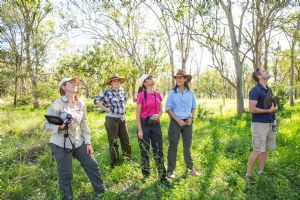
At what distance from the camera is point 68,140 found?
16.1 ft

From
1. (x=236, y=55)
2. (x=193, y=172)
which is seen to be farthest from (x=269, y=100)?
(x=236, y=55)

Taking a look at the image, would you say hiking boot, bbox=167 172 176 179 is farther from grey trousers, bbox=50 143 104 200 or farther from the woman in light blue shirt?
grey trousers, bbox=50 143 104 200

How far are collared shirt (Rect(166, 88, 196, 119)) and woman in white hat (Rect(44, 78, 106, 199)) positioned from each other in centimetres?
192

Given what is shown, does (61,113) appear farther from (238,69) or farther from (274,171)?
(238,69)

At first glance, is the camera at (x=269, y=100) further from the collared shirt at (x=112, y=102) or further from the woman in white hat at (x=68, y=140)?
the woman in white hat at (x=68, y=140)

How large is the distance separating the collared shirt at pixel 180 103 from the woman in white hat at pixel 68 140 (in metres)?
1.92

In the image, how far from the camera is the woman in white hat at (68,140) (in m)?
4.83

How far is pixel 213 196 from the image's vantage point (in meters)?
5.29

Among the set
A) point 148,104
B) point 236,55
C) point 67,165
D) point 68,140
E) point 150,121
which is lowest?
point 67,165

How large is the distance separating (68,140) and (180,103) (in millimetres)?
2444

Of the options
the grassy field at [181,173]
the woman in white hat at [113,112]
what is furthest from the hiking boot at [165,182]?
the woman in white hat at [113,112]

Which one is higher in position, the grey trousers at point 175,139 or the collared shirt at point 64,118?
the collared shirt at point 64,118

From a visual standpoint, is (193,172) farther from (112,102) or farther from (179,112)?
(112,102)

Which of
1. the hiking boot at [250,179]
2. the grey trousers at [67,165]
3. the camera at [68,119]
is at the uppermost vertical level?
the camera at [68,119]
